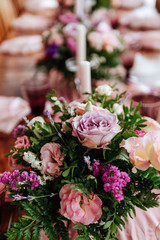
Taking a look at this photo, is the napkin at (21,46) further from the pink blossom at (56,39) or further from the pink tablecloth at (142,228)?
the pink tablecloth at (142,228)

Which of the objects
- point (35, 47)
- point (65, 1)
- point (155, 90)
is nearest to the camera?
point (155, 90)

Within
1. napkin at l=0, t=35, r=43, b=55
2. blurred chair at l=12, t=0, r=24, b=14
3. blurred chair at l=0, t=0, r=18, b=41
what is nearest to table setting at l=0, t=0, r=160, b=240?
napkin at l=0, t=35, r=43, b=55

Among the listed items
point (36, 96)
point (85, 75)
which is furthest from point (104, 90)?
point (36, 96)

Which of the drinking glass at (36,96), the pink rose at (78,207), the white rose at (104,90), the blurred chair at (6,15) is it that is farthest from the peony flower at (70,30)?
the blurred chair at (6,15)

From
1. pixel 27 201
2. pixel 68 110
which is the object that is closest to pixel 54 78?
pixel 68 110

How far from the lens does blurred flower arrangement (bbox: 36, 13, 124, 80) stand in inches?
54.8

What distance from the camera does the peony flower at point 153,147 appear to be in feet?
1.35

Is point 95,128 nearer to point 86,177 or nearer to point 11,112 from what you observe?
point 86,177

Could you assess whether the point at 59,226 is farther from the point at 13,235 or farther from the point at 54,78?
the point at 54,78

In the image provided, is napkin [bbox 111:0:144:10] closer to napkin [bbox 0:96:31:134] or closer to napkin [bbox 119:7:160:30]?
napkin [bbox 119:7:160:30]

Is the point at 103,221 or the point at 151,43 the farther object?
the point at 151,43

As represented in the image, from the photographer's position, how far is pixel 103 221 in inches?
18.4

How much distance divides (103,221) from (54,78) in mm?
1214

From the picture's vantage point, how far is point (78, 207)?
0.44 m
